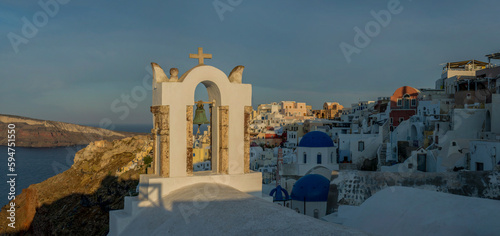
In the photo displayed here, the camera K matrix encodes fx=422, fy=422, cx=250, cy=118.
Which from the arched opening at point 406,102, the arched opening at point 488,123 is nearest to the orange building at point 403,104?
the arched opening at point 406,102

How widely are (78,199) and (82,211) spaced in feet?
8.41

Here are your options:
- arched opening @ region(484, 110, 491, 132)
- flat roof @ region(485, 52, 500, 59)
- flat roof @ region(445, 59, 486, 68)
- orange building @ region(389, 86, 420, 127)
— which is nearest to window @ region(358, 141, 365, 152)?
orange building @ region(389, 86, 420, 127)

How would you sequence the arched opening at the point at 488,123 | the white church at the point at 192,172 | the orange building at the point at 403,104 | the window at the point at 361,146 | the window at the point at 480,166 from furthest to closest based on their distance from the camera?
the orange building at the point at 403,104 < the window at the point at 361,146 < the arched opening at the point at 488,123 < the window at the point at 480,166 < the white church at the point at 192,172

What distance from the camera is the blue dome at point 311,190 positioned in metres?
21.5

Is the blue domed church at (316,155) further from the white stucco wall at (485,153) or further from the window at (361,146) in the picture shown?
the white stucco wall at (485,153)

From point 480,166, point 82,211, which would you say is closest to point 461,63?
point 480,166

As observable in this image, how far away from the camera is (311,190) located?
21531mm

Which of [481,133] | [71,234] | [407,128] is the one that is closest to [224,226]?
[71,234]

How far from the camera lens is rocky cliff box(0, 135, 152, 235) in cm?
2630

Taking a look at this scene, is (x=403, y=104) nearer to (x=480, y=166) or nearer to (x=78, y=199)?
(x=480, y=166)

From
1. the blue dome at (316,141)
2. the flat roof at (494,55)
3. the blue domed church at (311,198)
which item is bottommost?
the blue domed church at (311,198)

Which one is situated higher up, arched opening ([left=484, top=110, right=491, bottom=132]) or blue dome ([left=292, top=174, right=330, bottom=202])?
arched opening ([left=484, top=110, right=491, bottom=132])

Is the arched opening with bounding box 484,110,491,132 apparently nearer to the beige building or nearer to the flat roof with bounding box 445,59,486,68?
the flat roof with bounding box 445,59,486,68

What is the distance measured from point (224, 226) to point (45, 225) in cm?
2657
